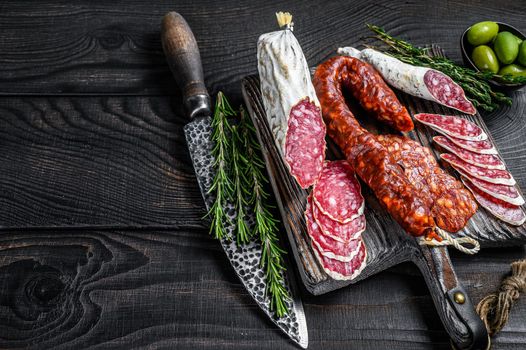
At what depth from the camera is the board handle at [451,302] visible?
1.42 metres

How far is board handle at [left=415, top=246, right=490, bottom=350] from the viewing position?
1424 millimetres

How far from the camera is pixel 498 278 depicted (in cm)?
167

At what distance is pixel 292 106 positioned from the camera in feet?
5.40

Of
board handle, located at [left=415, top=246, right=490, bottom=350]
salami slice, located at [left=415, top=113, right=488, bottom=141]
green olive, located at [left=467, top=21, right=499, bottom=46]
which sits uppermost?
green olive, located at [left=467, top=21, right=499, bottom=46]

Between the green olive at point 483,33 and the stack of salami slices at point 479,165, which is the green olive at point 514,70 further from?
the stack of salami slices at point 479,165

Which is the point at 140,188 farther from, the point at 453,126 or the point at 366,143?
the point at 453,126

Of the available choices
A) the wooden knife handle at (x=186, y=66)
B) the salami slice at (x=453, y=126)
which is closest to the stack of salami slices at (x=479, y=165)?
the salami slice at (x=453, y=126)

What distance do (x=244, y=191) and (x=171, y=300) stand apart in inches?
16.0

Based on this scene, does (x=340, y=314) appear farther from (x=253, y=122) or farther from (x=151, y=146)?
(x=151, y=146)

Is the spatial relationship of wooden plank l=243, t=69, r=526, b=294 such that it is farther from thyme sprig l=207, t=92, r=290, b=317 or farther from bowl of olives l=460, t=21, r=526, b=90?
bowl of olives l=460, t=21, r=526, b=90

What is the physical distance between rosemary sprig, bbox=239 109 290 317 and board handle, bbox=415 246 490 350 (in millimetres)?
414

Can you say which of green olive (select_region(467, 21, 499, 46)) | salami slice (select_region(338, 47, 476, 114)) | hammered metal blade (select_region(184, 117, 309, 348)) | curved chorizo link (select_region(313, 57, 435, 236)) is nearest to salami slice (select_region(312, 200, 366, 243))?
curved chorizo link (select_region(313, 57, 435, 236))

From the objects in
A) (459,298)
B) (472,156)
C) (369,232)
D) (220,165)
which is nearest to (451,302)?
(459,298)

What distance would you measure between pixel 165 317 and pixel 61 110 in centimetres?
91
